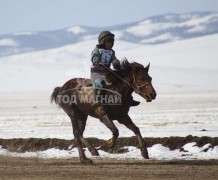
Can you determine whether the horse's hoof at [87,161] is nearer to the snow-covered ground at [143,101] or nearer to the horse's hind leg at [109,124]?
the horse's hind leg at [109,124]

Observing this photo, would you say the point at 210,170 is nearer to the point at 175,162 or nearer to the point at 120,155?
the point at 175,162

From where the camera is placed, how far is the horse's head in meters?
16.1

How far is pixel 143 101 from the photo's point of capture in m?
46.2

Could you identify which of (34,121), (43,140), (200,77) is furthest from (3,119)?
(200,77)

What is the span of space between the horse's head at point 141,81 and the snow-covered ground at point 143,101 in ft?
7.78

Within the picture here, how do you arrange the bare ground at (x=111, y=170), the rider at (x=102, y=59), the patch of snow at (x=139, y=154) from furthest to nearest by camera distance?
the patch of snow at (x=139, y=154), the rider at (x=102, y=59), the bare ground at (x=111, y=170)

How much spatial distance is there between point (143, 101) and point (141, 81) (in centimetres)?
2994

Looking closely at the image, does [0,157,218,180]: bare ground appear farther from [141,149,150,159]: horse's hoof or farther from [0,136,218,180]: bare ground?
[141,149,150,159]: horse's hoof

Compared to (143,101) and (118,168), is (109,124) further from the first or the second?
(143,101)

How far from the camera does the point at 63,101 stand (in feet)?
59.9

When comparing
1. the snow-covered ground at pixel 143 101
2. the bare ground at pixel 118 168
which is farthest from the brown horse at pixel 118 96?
the snow-covered ground at pixel 143 101

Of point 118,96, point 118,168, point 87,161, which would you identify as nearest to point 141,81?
point 118,96

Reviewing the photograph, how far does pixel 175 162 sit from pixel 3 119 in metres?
16.8

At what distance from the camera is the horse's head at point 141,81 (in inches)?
635
